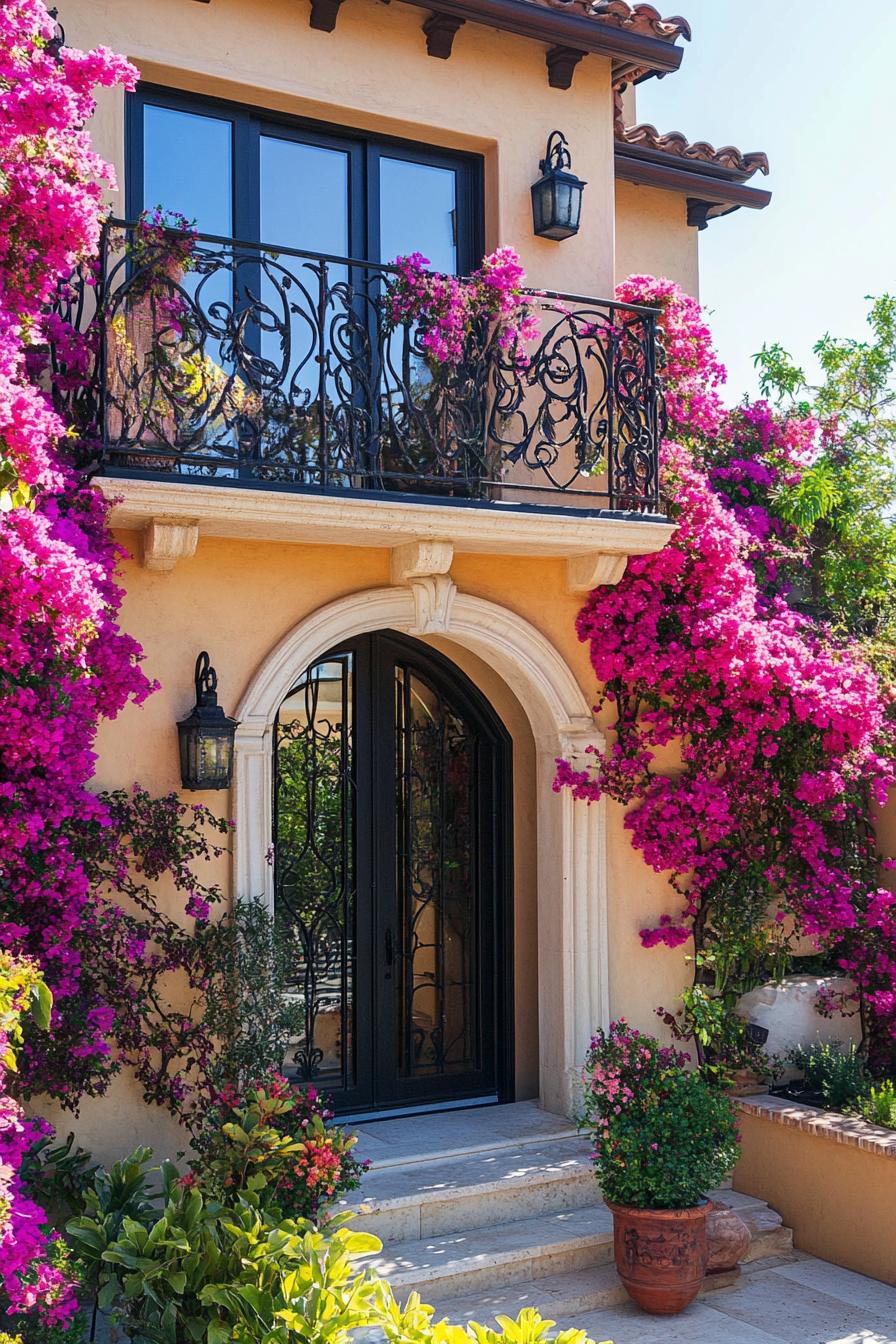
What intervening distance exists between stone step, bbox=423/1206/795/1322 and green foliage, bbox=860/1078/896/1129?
1097mm

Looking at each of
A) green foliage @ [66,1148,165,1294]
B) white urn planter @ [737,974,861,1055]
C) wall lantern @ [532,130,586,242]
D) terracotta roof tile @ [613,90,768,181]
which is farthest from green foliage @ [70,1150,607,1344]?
A: terracotta roof tile @ [613,90,768,181]

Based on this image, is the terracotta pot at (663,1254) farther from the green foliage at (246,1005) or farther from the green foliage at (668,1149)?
the green foliage at (246,1005)

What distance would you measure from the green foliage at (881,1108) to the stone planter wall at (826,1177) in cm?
8

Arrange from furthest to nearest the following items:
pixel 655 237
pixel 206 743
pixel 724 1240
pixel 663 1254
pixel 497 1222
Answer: pixel 655 237 → pixel 497 1222 → pixel 724 1240 → pixel 206 743 → pixel 663 1254

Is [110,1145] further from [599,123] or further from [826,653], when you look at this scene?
[599,123]

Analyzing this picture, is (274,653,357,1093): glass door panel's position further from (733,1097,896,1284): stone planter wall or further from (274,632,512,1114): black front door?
(733,1097,896,1284): stone planter wall

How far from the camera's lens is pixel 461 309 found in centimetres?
781

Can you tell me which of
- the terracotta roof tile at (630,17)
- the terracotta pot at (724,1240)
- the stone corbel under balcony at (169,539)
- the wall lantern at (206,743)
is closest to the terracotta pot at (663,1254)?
the terracotta pot at (724,1240)

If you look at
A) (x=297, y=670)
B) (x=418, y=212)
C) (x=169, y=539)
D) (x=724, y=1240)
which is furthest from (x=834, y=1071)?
(x=418, y=212)

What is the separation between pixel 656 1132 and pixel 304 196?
5955mm

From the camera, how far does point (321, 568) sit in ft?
26.4

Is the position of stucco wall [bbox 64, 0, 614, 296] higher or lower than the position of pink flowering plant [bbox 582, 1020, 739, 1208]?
higher

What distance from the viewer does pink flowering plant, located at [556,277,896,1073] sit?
8.48m

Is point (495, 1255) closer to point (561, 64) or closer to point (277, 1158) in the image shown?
point (277, 1158)
